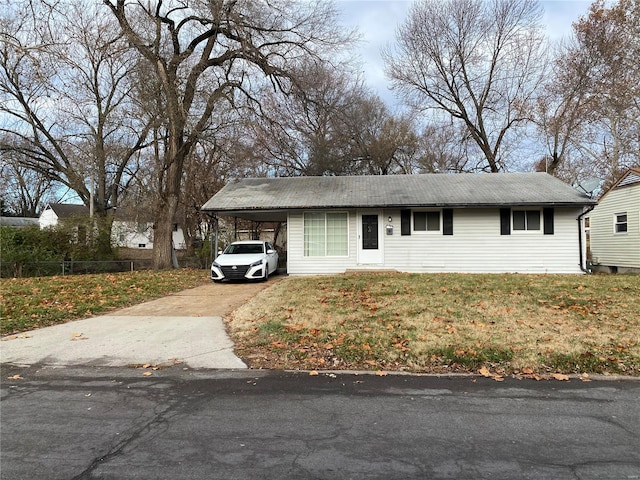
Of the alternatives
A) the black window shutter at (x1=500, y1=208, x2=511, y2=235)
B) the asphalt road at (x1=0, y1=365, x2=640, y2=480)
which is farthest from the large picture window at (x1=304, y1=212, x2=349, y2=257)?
the asphalt road at (x1=0, y1=365, x2=640, y2=480)

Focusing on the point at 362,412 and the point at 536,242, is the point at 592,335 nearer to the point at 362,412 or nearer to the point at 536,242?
the point at 362,412

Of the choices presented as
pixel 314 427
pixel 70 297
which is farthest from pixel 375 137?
pixel 314 427

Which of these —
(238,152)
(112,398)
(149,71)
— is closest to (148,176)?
(238,152)

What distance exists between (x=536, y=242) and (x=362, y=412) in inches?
548

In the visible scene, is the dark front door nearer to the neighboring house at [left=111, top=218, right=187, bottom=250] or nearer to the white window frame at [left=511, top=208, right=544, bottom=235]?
the white window frame at [left=511, top=208, right=544, bottom=235]

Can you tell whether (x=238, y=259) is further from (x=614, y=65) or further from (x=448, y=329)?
(x=614, y=65)

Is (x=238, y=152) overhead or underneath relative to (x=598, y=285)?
overhead

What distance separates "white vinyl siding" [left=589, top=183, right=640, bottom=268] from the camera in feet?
57.8

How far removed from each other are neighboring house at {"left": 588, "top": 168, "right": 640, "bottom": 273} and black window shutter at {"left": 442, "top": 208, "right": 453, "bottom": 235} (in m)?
8.88

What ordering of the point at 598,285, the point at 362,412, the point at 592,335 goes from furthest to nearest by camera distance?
the point at 598,285 < the point at 592,335 < the point at 362,412

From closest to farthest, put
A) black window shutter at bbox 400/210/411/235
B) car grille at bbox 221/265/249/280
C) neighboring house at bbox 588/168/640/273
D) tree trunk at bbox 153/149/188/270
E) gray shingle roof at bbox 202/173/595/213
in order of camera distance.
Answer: car grille at bbox 221/265/249/280
gray shingle roof at bbox 202/173/595/213
black window shutter at bbox 400/210/411/235
neighboring house at bbox 588/168/640/273
tree trunk at bbox 153/149/188/270

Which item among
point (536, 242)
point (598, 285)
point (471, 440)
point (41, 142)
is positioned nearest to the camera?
point (471, 440)

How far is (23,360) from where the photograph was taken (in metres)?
5.52

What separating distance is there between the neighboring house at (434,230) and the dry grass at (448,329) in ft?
17.4
